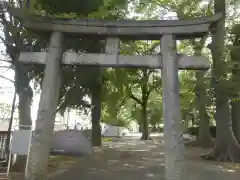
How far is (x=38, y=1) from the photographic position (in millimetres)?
11625

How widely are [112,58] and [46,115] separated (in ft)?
8.18

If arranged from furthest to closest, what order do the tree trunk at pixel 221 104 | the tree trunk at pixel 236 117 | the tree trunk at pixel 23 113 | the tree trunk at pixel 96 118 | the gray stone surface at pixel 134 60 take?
the tree trunk at pixel 236 117 → the tree trunk at pixel 96 118 → the tree trunk at pixel 221 104 → the tree trunk at pixel 23 113 → the gray stone surface at pixel 134 60

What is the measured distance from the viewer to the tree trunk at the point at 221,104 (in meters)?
14.4

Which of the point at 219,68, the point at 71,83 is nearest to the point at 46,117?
the point at 71,83

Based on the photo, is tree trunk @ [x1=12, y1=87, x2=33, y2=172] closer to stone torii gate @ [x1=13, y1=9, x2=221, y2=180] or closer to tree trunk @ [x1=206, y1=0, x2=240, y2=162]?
stone torii gate @ [x1=13, y1=9, x2=221, y2=180]

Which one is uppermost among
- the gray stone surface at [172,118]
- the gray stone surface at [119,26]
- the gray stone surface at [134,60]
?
the gray stone surface at [119,26]

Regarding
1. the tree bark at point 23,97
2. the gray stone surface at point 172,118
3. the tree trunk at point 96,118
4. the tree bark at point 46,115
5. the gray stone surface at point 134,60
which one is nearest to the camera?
the gray stone surface at point 172,118

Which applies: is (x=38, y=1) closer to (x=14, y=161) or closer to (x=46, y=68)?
(x=46, y=68)

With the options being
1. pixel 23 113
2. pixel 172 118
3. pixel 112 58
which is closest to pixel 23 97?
pixel 23 113

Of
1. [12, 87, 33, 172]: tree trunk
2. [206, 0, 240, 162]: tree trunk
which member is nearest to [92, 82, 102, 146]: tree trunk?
[206, 0, 240, 162]: tree trunk

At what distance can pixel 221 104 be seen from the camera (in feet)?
50.5

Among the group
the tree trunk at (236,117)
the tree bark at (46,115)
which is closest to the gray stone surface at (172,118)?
the tree bark at (46,115)

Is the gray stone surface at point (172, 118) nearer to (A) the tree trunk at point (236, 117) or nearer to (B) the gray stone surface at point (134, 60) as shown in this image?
(B) the gray stone surface at point (134, 60)

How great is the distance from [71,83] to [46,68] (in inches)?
307
